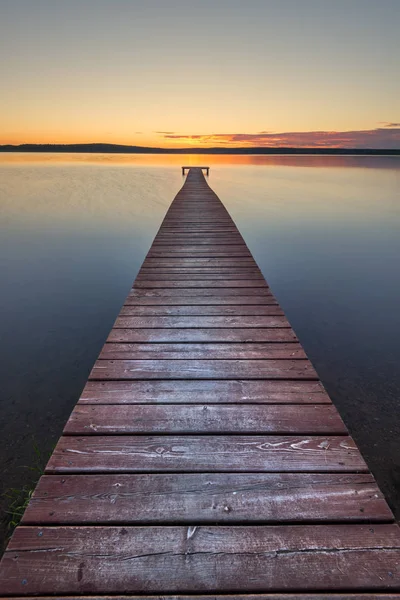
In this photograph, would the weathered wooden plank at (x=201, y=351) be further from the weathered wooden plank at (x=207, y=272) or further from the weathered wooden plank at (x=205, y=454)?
the weathered wooden plank at (x=207, y=272)

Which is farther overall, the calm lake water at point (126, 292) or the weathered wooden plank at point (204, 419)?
the calm lake water at point (126, 292)

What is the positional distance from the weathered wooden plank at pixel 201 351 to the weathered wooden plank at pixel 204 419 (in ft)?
1.99

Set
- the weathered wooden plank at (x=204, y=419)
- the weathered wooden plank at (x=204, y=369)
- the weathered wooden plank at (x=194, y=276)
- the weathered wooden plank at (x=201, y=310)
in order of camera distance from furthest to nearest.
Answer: the weathered wooden plank at (x=194, y=276) → the weathered wooden plank at (x=201, y=310) → the weathered wooden plank at (x=204, y=369) → the weathered wooden plank at (x=204, y=419)

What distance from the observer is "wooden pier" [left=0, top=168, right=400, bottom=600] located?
133 cm

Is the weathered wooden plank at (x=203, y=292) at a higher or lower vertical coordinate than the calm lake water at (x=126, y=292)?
higher

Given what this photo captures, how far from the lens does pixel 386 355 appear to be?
518cm

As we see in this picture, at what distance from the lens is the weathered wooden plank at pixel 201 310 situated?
11.8 feet

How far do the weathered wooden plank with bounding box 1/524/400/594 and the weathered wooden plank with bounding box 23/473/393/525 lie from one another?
47mm

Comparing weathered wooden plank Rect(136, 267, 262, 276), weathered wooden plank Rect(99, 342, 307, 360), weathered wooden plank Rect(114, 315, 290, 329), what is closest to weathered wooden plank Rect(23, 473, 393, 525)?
weathered wooden plank Rect(99, 342, 307, 360)

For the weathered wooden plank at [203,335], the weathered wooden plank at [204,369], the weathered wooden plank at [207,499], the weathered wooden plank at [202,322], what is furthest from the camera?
the weathered wooden plank at [202,322]

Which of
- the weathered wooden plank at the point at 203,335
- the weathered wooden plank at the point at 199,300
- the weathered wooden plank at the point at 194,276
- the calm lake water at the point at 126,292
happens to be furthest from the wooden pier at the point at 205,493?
the weathered wooden plank at the point at 194,276

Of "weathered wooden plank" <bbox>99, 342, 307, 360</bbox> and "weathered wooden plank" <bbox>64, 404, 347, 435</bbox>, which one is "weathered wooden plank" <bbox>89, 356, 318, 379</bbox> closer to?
"weathered wooden plank" <bbox>99, 342, 307, 360</bbox>

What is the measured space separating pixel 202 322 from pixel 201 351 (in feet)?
1.80

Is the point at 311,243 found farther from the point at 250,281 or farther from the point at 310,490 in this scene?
the point at 310,490
